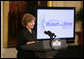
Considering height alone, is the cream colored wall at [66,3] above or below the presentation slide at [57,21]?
above

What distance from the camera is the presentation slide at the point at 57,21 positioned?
3221mm

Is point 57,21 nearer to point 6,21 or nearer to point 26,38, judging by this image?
point 26,38

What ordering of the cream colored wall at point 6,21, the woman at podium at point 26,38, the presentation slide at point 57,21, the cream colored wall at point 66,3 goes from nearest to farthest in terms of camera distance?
1. the woman at podium at point 26,38
2. the presentation slide at point 57,21
3. the cream colored wall at point 6,21
4. the cream colored wall at point 66,3

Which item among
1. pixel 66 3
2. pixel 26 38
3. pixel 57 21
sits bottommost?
pixel 26 38

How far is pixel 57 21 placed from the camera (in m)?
3.34

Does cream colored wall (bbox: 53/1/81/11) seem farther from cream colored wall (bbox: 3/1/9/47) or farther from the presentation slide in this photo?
the presentation slide

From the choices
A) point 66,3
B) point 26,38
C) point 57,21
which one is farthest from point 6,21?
point 26,38

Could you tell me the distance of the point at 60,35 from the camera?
3275 mm

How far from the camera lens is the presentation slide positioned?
3221 millimetres

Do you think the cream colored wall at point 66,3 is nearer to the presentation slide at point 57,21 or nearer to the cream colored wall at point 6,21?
the cream colored wall at point 6,21

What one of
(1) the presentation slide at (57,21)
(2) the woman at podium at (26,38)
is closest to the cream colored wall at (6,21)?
(1) the presentation slide at (57,21)

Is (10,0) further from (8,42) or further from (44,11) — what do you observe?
(44,11)

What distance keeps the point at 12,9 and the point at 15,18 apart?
12.0 inches

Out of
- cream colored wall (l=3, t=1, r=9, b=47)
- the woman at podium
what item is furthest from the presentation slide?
cream colored wall (l=3, t=1, r=9, b=47)
